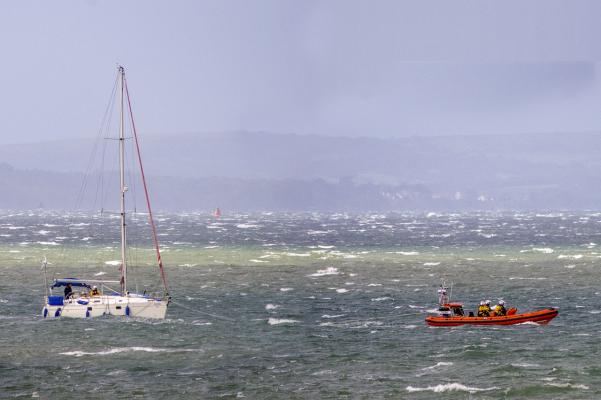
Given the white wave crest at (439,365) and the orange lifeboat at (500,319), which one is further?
the orange lifeboat at (500,319)

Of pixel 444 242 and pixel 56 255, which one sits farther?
pixel 444 242

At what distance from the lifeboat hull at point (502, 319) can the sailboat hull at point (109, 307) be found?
21.7 metres

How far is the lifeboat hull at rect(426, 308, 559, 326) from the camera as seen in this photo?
71.0 metres

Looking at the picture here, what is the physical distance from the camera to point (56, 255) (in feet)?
485

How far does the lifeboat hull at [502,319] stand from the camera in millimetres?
71000

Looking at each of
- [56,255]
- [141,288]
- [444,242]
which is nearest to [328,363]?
[141,288]

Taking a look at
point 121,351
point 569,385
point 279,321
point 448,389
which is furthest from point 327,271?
point 569,385

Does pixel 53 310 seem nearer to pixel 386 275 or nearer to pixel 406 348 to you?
pixel 406 348

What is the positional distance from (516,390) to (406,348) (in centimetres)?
1289

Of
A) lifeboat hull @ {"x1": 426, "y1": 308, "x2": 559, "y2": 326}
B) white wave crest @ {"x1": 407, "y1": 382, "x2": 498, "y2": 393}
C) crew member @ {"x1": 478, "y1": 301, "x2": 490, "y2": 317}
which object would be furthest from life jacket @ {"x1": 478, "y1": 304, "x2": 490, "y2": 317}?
white wave crest @ {"x1": 407, "y1": 382, "x2": 498, "y2": 393}

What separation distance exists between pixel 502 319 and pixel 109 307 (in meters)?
30.7

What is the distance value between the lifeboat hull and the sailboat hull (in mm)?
21664

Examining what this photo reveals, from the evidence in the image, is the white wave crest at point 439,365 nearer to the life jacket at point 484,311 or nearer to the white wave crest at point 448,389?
the white wave crest at point 448,389

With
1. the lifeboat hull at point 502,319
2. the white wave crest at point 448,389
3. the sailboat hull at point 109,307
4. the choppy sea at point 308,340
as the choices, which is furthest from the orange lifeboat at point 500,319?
the sailboat hull at point 109,307
